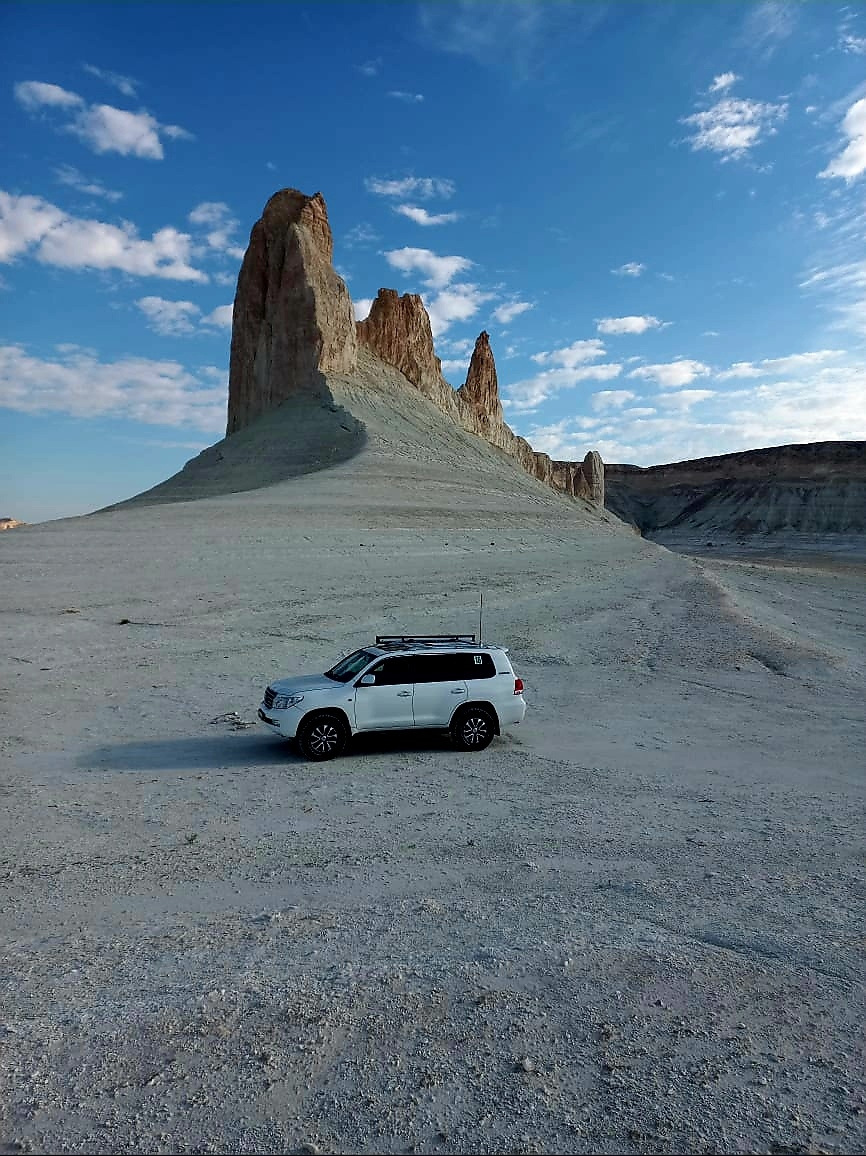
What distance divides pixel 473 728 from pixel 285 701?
2.49m

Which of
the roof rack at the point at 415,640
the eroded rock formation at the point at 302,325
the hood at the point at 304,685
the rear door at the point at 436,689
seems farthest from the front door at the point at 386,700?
the eroded rock formation at the point at 302,325

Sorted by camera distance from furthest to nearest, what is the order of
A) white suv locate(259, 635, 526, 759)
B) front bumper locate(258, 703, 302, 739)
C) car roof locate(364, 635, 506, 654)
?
car roof locate(364, 635, 506, 654) < white suv locate(259, 635, 526, 759) < front bumper locate(258, 703, 302, 739)

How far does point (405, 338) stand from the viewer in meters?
79.7

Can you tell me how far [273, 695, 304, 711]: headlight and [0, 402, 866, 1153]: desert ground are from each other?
664 mm

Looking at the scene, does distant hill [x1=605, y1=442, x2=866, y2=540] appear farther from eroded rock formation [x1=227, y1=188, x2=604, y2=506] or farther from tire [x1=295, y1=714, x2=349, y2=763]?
tire [x1=295, y1=714, x2=349, y2=763]

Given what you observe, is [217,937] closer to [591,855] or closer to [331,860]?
[331,860]

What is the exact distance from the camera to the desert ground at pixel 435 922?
137 inches

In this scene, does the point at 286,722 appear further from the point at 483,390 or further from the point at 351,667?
the point at 483,390

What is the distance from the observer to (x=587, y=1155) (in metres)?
3.23

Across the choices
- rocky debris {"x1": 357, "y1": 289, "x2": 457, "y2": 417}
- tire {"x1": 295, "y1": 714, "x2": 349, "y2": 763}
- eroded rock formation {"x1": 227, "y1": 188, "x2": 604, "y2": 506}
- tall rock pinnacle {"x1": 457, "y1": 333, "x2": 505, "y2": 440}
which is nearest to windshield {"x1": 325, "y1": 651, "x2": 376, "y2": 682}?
tire {"x1": 295, "y1": 714, "x2": 349, "y2": 763}

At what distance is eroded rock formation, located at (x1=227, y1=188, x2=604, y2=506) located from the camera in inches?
2475

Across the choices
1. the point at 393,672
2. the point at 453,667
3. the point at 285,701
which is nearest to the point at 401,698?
the point at 393,672

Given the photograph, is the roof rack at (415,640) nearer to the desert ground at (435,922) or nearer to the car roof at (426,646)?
the car roof at (426,646)

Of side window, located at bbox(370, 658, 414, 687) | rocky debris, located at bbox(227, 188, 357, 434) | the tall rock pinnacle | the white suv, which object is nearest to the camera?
the white suv
